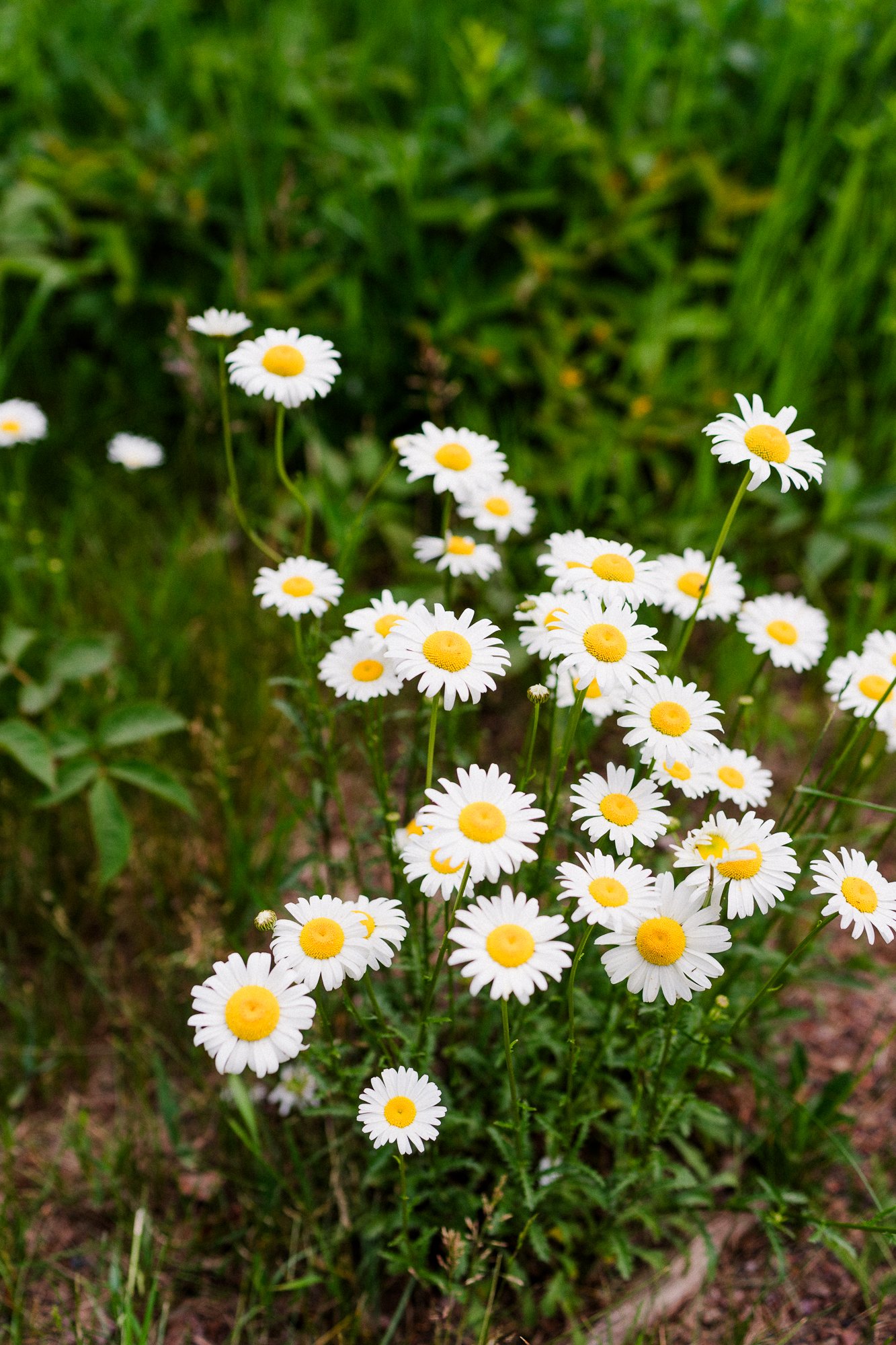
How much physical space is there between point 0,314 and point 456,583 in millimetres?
1816

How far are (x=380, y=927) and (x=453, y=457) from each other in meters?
0.71

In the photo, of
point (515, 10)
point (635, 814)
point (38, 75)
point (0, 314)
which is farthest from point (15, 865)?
point (515, 10)

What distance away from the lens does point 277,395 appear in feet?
4.99

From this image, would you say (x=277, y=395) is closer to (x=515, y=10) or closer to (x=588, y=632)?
(x=588, y=632)

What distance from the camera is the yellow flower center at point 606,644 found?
1.30 m

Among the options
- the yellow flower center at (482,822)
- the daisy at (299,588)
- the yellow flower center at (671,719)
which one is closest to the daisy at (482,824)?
the yellow flower center at (482,822)

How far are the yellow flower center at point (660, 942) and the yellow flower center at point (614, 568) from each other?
44cm

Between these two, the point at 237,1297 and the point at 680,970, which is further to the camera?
the point at 237,1297

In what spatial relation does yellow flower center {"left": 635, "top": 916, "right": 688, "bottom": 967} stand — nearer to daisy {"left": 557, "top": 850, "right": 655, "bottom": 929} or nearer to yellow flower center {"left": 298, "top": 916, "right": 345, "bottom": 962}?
daisy {"left": 557, "top": 850, "right": 655, "bottom": 929}

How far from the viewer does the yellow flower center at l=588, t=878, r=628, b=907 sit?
1.22 metres

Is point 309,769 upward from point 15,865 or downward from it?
upward

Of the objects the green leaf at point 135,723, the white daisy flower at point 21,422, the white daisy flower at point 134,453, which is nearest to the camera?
the green leaf at point 135,723

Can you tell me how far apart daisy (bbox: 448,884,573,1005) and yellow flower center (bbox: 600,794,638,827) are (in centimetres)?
16

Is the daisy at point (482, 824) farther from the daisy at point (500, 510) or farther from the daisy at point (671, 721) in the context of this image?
the daisy at point (500, 510)
